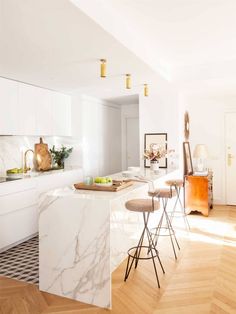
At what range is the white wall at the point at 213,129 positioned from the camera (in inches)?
246

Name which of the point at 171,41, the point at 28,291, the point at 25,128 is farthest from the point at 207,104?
the point at 28,291

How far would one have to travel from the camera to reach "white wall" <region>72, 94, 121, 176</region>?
564 centimetres

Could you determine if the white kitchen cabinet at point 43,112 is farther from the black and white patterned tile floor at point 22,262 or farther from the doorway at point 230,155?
the doorway at point 230,155

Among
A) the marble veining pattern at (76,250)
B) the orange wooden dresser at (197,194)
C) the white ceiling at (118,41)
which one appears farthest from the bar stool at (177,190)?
the white ceiling at (118,41)

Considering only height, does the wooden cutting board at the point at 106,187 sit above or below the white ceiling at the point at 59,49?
below

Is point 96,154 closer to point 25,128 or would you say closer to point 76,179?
point 76,179

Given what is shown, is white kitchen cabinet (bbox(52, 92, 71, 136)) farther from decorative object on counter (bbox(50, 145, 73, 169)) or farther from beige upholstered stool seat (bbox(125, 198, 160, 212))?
beige upholstered stool seat (bbox(125, 198, 160, 212))

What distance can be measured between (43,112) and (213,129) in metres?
3.59

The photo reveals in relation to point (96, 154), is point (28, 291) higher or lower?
lower

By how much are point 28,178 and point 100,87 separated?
75.7 inches

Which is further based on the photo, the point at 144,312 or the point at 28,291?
the point at 28,291

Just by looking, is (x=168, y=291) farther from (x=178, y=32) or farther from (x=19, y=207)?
(x=178, y=32)

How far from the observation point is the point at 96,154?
20.1ft

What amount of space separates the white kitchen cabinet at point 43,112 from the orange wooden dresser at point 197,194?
2.65m
